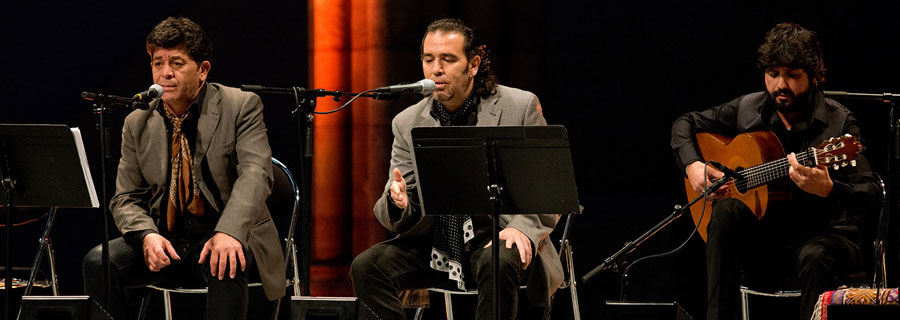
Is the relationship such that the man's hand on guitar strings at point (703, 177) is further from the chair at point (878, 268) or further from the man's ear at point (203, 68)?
the man's ear at point (203, 68)

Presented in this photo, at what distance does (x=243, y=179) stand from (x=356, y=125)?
1690 millimetres

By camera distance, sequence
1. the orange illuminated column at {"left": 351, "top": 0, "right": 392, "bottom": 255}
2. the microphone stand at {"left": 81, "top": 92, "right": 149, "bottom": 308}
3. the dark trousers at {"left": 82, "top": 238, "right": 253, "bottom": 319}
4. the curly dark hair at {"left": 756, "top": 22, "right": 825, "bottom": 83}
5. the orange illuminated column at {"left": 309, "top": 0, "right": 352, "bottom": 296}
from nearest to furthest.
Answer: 1. the microphone stand at {"left": 81, "top": 92, "right": 149, "bottom": 308}
2. the dark trousers at {"left": 82, "top": 238, "right": 253, "bottom": 319}
3. the curly dark hair at {"left": 756, "top": 22, "right": 825, "bottom": 83}
4. the orange illuminated column at {"left": 351, "top": 0, "right": 392, "bottom": 255}
5. the orange illuminated column at {"left": 309, "top": 0, "right": 352, "bottom": 296}

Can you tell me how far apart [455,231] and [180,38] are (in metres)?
1.26

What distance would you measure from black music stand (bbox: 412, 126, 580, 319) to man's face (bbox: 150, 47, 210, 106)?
1126 millimetres

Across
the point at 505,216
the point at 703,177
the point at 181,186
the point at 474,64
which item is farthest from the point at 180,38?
the point at 703,177

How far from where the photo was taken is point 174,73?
3.61 meters

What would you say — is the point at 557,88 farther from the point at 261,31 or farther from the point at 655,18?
the point at 261,31

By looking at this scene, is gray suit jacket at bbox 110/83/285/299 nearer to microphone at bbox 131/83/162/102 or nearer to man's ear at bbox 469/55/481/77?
microphone at bbox 131/83/162/102

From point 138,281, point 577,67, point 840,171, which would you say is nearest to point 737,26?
point 577,67

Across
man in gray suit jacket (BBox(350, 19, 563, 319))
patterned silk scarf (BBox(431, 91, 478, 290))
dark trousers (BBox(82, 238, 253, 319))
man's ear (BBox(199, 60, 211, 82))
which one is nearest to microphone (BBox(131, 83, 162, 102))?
man's ear (BBox(199, 60, 211, 82))

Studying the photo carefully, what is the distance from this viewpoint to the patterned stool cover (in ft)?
10.6

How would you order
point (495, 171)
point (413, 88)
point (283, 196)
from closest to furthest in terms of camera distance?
point (495, 171) → point (413, 88) → point (283, 196)

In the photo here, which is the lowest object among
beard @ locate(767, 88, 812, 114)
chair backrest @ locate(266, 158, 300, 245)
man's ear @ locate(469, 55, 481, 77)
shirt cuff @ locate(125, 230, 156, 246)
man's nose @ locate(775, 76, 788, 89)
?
shirt cuff @ locate(125, 230, 156, 246)

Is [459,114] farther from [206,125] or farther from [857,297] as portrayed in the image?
[857,297]
